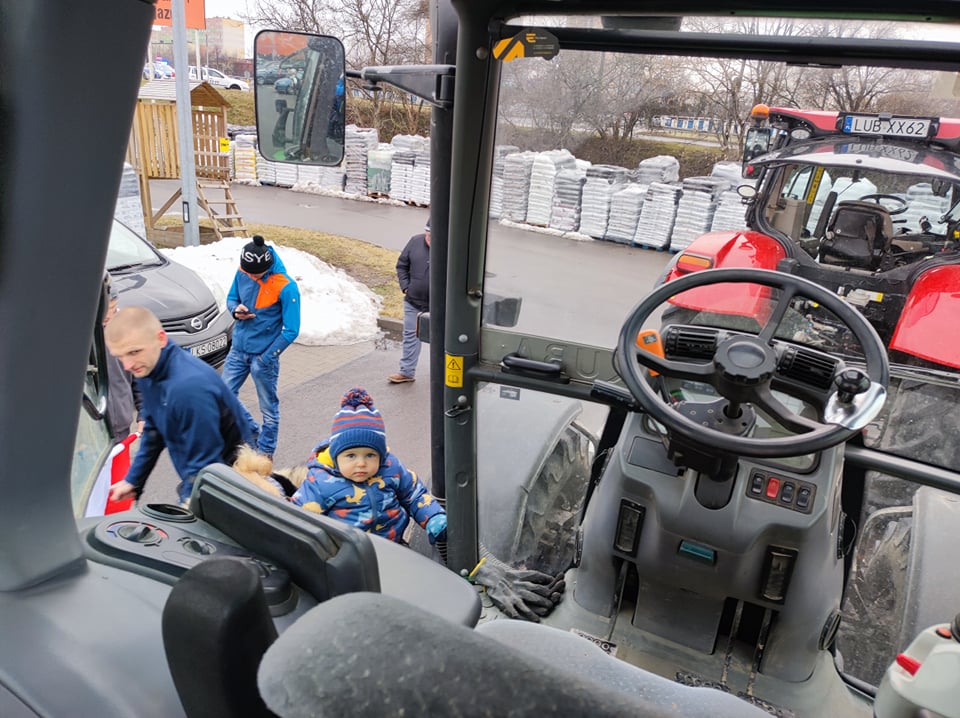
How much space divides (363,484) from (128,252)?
170 inches

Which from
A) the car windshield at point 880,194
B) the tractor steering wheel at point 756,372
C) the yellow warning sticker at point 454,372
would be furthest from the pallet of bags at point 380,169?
the tractor steering wheel at point 756,372

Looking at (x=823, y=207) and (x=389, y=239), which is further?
(x=389, y=239)

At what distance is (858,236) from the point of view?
5371 mm

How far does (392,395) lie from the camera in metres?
6.33

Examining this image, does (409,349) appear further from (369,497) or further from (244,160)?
(244,160)

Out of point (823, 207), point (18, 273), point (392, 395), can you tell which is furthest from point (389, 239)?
point (18, 273)

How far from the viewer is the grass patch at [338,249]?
32.1 feet

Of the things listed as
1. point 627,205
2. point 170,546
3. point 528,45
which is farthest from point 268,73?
point 170,546

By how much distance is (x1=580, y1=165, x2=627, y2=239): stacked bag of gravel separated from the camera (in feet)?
7.39

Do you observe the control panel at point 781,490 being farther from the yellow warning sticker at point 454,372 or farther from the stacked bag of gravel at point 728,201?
the yellow warning sticker at point 454,372

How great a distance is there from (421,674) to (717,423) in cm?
173

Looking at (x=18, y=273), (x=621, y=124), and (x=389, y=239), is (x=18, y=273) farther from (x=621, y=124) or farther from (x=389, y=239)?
(x=389, y=239)

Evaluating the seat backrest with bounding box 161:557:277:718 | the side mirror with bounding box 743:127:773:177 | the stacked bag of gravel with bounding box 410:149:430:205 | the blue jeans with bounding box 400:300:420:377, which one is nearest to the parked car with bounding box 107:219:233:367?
the blue jeans with bounding box 400:300:420:377

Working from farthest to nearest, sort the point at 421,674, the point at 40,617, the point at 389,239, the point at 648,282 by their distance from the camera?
1. the point at 389,239
2. the point at 648,282
3. the point at 40,617
4. the point at 421,674
